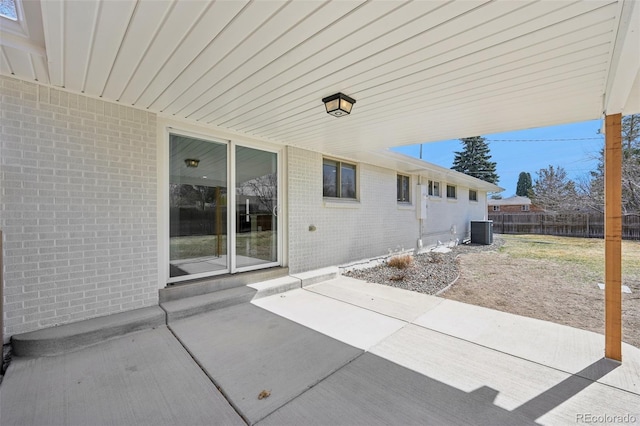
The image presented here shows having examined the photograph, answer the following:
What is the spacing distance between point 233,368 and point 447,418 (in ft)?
5.71

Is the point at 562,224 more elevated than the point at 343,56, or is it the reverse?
the point at 343,56

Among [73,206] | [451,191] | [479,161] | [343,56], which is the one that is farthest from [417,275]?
[479,161]

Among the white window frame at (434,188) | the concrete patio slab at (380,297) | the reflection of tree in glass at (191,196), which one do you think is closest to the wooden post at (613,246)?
the concrete patio slab at (380,297)

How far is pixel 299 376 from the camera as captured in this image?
7.55ft

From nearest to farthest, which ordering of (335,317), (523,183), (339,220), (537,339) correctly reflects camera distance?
(537,339), (335,317), (339,220), (523,183)

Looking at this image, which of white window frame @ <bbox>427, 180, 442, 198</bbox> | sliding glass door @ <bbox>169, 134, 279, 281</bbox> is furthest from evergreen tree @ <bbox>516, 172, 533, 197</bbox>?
sliding glass door @ <bbox>169, 134, 279, 281</bbox>

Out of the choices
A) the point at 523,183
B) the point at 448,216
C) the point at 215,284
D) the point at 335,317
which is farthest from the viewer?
the point at 523,183

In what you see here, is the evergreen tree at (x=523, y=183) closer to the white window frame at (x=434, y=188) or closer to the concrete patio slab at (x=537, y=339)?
the white window frame at (x=434, y=188)

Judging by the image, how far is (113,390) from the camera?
211 centimetres

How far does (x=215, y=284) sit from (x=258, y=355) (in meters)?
1.85

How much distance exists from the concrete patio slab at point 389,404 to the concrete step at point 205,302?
2.17 metres

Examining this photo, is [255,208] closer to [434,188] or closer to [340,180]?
[340,180]

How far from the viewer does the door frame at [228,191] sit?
3.76 meters

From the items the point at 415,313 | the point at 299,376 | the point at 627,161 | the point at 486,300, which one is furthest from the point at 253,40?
the point at 627,161
